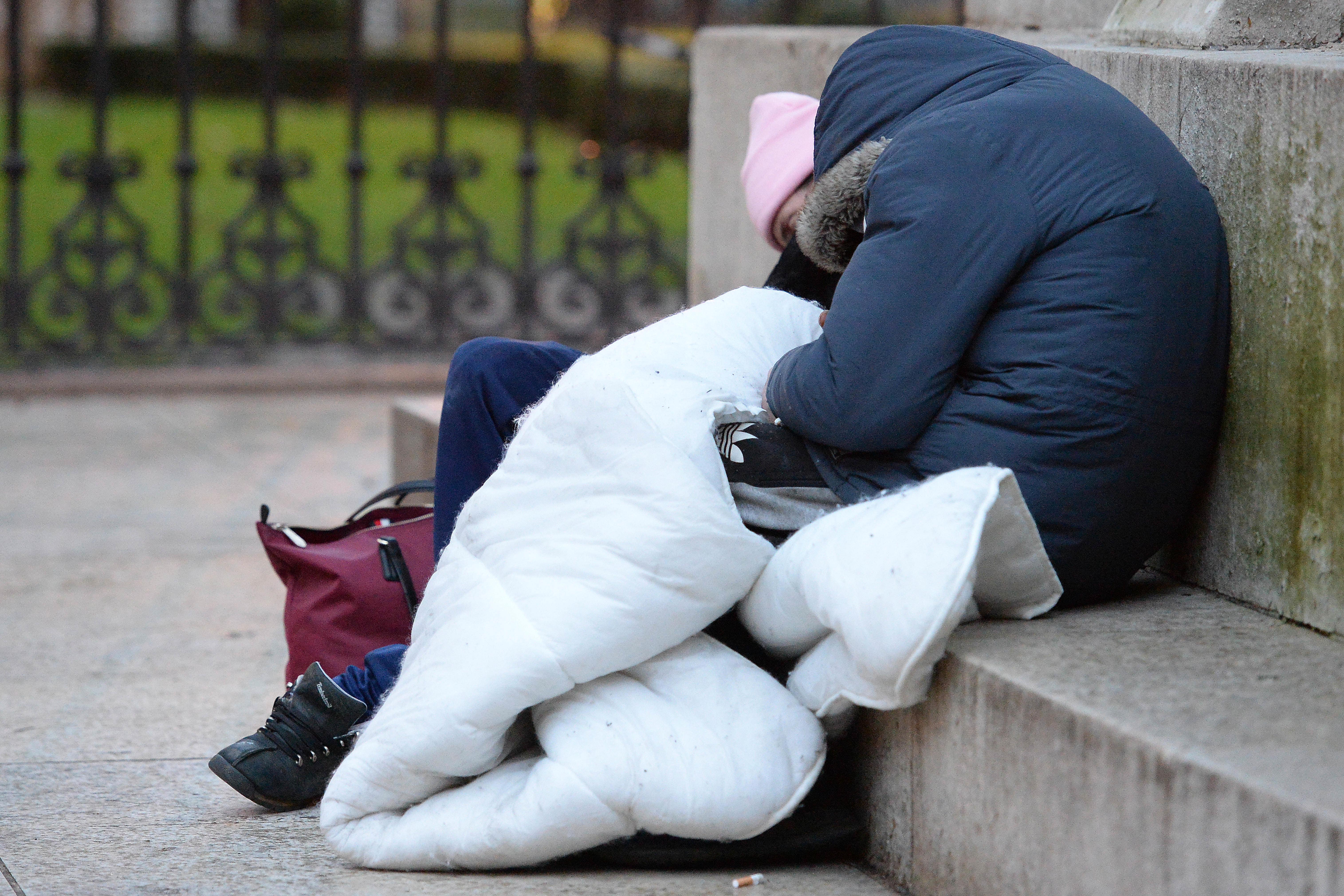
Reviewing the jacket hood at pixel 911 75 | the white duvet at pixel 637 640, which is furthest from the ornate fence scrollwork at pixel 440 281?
the white duvet at pixel 637 640

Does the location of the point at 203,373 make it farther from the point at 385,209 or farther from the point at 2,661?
the point at 385,209

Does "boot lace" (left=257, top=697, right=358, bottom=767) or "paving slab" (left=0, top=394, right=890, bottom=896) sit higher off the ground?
"boot lace" (left=257, top=697, right=358, bottom=767)

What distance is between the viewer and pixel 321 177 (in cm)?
1397

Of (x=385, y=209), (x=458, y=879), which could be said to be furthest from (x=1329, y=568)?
(x=385, y=209)

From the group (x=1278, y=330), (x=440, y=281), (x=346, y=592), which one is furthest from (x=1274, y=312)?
(x=440, y=281)

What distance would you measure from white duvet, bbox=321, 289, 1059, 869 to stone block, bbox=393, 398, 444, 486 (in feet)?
6.22

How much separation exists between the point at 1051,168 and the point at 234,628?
236cm

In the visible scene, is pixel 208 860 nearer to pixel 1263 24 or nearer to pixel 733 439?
pixel 733 439

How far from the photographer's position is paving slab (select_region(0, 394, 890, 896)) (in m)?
2.26

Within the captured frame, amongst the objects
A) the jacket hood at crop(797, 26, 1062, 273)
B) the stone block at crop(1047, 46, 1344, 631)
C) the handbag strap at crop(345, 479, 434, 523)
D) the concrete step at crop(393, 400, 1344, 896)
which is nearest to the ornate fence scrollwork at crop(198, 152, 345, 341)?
the handbag strap at crop(345, 479, 434, 523)

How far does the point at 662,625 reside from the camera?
2.15m

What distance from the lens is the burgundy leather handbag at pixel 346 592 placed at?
2820 mm

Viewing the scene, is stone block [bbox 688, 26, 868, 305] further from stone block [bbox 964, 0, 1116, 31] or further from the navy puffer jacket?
the navy puffer jacket

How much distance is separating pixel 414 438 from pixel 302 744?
6.68ft
